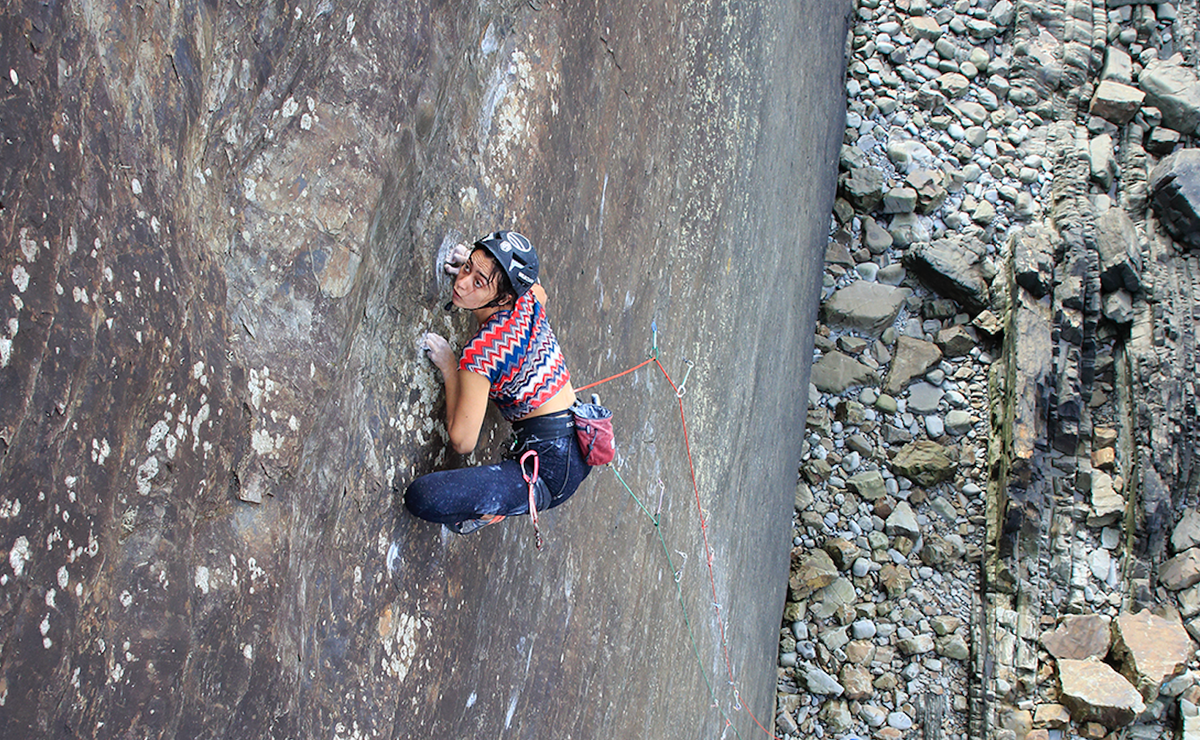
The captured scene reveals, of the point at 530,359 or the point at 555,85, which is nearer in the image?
the point at 530,359

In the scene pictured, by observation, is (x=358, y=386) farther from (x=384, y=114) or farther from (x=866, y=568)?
(x=866, y=568)

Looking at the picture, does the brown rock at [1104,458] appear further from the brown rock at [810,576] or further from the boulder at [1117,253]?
the brown rock at [810,576]

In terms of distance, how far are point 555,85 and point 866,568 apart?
515 cm

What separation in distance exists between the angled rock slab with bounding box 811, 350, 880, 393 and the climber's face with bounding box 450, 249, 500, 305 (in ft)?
18.4

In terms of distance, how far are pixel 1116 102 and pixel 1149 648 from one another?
15.0 feet

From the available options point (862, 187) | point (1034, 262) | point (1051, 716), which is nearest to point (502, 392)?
point (1051, 716)

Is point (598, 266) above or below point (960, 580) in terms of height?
above

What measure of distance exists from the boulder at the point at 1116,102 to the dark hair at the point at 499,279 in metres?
7.52

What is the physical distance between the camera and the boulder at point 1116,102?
25.6 ft

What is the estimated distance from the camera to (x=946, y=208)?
7.77 metres

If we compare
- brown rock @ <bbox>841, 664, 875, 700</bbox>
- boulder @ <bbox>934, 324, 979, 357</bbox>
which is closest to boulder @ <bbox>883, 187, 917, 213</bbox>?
boulder @ <bbox>934, 324, 979, 357</bbox>

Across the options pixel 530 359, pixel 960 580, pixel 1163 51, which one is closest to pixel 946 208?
pixel 1163 51

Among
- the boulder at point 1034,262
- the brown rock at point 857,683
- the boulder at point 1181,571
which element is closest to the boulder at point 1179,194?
Result: the boulder at point 1034,262

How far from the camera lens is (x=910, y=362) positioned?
23.9ft
